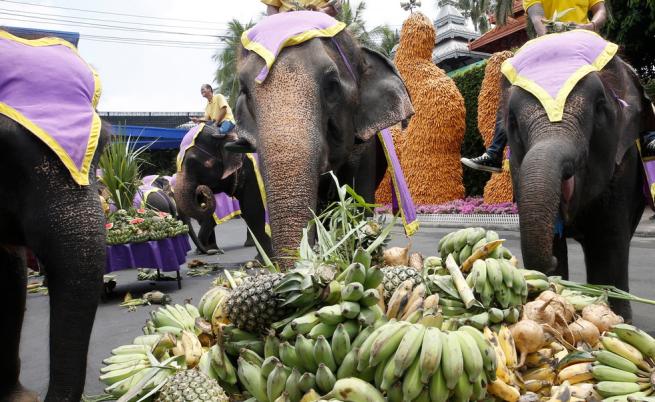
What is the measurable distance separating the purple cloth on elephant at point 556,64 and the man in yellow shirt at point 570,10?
718 millimetres

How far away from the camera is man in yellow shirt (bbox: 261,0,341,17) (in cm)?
493

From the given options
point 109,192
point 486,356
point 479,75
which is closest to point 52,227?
point 486,356

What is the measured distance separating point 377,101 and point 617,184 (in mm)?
1783

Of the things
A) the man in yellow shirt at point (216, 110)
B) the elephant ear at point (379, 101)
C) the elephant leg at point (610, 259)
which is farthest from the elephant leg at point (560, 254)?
Answer: the man in yellow shirt at point (216, 110)

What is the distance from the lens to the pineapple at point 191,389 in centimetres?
175

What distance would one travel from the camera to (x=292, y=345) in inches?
71.2

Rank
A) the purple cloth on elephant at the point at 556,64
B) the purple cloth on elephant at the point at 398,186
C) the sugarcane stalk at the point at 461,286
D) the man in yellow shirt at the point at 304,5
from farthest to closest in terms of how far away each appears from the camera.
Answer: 1. the purple cloth on elephant at the point at 398,186
2. the man in yellow shirt at the point at 304,5
3. the purple cloth on elephant at the point at 556,64
4. the sugarcane stalk at the point at 461,286

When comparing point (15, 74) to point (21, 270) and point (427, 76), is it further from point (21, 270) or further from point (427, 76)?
point (427, 76)

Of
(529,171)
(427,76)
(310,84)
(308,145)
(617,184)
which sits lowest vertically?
(617,184)

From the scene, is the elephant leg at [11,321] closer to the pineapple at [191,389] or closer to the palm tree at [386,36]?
the pineapple at [191,389]

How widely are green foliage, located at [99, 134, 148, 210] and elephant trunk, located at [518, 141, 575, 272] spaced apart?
17.2 ft

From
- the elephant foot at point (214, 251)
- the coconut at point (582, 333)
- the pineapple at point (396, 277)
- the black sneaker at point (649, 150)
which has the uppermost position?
the black sneaker at point (649, 150)

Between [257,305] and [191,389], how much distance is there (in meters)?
0.32

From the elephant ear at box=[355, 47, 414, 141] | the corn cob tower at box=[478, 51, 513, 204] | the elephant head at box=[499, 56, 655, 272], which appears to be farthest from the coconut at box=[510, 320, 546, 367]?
Answer: the corn cob tower at box=[478, 51, 513, 204]
